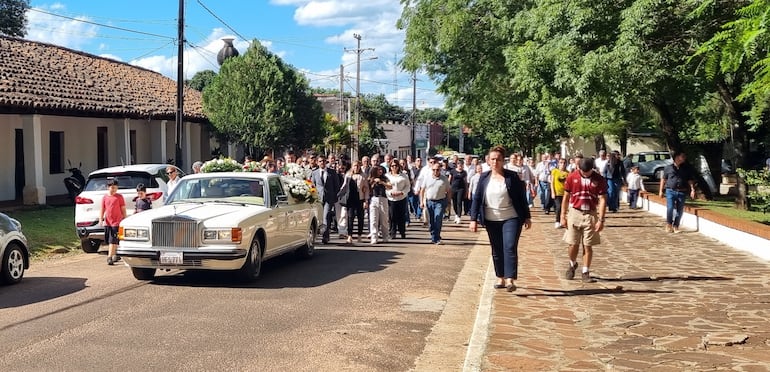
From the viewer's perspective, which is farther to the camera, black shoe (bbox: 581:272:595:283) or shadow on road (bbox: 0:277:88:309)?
black shoe (bbox: 581:272:595:283)

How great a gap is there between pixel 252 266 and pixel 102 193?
16.6 feet

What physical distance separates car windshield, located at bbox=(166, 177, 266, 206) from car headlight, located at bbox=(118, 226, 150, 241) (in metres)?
1.32

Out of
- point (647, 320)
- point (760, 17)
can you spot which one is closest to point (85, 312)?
point (647, 320)

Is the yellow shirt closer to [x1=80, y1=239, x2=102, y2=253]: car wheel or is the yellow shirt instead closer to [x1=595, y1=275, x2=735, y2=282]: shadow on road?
[x1=595, y1=275, x2=735, y2=282]: shadow on road

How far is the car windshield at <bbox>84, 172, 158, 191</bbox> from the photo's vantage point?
560 inches

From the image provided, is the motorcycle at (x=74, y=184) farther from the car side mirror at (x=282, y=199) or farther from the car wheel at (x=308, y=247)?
the car side mirror at (x=282, y=199)

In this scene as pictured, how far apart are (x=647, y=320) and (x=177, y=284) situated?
5990 millimetres

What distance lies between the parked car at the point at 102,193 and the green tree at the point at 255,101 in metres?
15.3

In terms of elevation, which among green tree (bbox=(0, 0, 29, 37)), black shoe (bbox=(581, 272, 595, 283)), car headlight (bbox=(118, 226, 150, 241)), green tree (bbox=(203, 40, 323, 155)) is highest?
green tree (bbox=(0, 0, 29, 37))

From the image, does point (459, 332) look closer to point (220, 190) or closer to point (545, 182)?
point (220, 190)

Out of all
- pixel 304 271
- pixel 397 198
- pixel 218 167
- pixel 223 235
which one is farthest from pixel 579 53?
pixel 223 235

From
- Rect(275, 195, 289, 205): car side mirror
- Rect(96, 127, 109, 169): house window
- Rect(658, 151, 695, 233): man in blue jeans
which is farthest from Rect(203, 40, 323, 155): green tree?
Rect(275, 195, 289, 205): car side mirror

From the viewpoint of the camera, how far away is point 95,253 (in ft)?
47.4

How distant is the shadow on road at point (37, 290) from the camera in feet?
30.4
